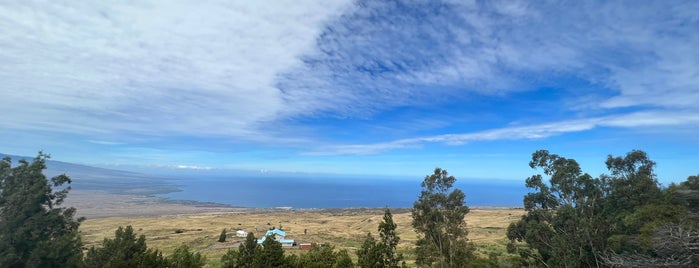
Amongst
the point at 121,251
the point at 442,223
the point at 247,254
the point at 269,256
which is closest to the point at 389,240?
the point at 442,223

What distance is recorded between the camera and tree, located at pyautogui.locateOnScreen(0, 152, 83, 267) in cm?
2836

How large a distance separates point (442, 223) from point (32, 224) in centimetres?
3456

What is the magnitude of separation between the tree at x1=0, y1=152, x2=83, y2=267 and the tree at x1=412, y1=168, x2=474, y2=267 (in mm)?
27936

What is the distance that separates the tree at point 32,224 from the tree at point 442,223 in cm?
2794

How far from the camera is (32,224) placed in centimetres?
2967

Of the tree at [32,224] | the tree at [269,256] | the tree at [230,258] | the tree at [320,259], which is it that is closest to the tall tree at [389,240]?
the tree at [320,259]

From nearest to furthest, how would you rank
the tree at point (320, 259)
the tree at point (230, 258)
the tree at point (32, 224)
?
the tree at point (320, 259) → the tree at point (230, 258) → the tree at point (32, 224)

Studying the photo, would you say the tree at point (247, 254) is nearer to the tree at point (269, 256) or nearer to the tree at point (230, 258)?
the tree at point (230, 258)

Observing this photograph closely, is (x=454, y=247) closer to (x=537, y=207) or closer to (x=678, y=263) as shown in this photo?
(x=537, y=207)

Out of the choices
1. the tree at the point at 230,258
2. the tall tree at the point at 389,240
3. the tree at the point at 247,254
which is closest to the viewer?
the tree at the point at 230,258

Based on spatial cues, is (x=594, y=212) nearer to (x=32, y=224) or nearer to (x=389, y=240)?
(x=389, y=240)

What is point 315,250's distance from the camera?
75.1 feet

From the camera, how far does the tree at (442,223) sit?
93.3 ft

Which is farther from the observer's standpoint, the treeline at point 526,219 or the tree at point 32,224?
the tree at point 32,224
